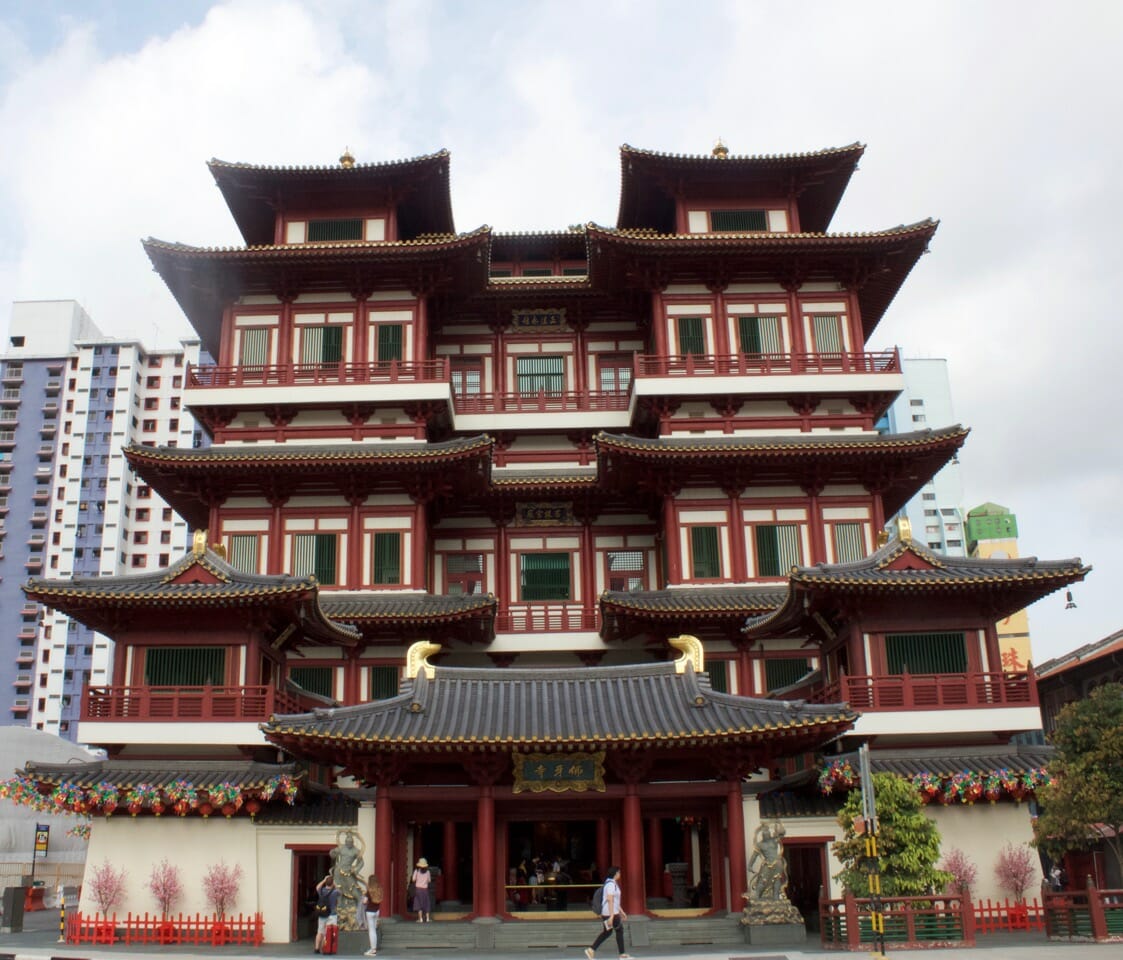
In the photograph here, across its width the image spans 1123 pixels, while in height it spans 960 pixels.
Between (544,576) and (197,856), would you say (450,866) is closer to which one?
(197,856)

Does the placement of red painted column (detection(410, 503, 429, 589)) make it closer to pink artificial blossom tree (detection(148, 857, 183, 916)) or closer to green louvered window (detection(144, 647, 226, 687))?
green louvered window (detection(144, 647, 226, 687))

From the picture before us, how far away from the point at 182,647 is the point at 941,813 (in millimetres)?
21094

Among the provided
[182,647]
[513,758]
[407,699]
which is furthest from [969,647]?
[182,647]

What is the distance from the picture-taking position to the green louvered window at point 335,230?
42.2 m

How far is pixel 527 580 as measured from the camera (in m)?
40.4

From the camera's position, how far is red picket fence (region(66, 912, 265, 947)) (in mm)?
27297

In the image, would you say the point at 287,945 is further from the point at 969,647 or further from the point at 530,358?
the point at 530,358

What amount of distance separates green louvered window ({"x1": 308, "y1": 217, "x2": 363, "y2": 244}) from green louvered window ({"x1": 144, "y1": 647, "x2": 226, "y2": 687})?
61.3 ft

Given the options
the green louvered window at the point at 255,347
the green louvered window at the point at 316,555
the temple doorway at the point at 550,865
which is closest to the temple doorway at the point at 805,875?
the temple doorway at the point at 550,865

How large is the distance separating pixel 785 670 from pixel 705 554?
15.8 ft

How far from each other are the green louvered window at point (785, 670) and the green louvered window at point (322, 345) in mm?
19439

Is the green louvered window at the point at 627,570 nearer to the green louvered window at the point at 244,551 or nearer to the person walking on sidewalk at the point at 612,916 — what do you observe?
the green louvered window at the point at 244,551

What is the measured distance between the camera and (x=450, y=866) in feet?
106

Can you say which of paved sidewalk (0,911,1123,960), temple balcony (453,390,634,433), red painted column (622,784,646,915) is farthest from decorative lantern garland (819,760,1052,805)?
temple balcony (453,390,634,433)
